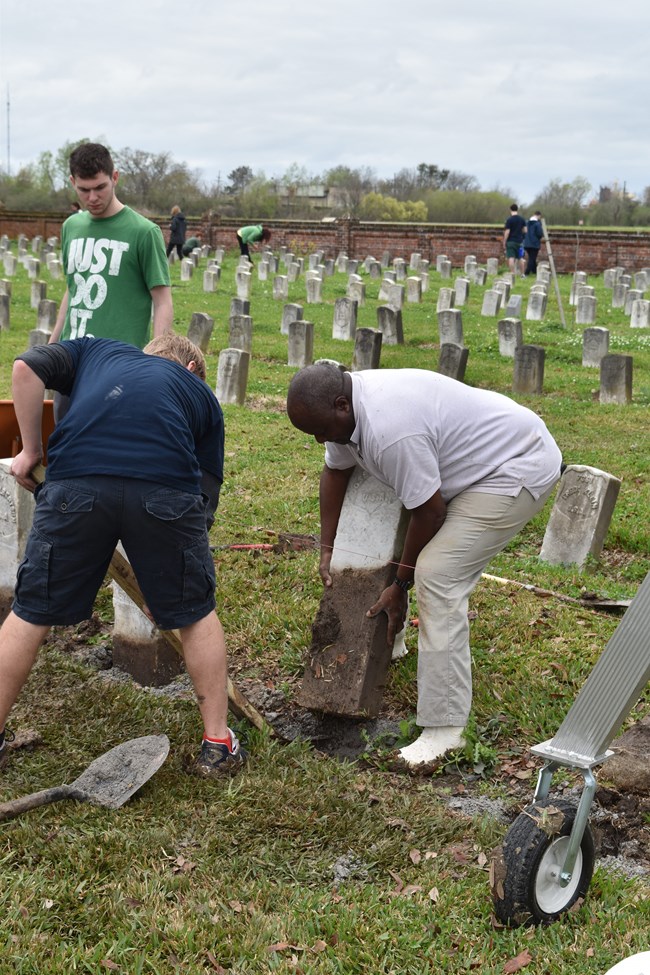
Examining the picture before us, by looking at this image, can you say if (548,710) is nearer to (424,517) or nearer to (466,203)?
(424,517)

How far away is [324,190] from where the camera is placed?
2261 inches

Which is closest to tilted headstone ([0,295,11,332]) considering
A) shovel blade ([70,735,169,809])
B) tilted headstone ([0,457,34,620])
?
tilted headstone ([0,457,34,620])

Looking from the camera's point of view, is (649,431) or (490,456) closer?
(490,456)

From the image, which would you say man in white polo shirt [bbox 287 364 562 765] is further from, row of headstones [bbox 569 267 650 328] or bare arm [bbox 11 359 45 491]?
Result: row of headstones [bbox 569 267 650 328]

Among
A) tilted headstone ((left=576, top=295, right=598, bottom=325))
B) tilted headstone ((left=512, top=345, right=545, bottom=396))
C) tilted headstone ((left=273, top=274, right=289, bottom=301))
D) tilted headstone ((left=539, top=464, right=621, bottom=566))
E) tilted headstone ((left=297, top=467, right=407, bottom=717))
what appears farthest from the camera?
tilted headstone ((left=273, top=274, right=289, bottom=301))

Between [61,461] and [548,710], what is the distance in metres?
2.25

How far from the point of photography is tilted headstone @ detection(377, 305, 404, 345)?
51.6 ft

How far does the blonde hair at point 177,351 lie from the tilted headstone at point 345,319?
12.0 m

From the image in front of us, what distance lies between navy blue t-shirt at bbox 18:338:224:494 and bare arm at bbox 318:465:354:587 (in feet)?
2.26

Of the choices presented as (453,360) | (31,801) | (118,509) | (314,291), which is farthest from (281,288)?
(31,801)

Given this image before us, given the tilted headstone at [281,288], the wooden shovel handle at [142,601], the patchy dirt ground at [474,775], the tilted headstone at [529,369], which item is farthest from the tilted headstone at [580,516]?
the tilted headstone at [281,288]

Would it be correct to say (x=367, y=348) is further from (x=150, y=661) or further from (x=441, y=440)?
(x=441, y=440)

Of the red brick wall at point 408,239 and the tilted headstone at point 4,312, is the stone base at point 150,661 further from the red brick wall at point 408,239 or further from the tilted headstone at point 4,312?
the red brick wall at point 408,239

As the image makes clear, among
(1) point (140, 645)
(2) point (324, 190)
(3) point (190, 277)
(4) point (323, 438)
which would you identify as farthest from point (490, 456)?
(2) point (324, 190)
